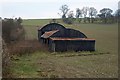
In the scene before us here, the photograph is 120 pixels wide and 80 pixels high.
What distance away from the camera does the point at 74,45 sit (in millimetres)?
31000

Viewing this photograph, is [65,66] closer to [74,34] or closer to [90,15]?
[74,34]

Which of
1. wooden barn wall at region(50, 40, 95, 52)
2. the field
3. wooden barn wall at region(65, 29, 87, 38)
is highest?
wooden barn wall at region(65, 29, 87, 38)

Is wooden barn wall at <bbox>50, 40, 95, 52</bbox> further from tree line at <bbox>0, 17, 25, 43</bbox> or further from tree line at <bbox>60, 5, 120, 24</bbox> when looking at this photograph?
tree line at <bbox>60, 5, 120, 24</bbox>

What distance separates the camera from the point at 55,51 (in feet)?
99.1

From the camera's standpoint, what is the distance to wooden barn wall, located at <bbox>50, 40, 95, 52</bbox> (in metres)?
30.6

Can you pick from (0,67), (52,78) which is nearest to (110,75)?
(52,78)

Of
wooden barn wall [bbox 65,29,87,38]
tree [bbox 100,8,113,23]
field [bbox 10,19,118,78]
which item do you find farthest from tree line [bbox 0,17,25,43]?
tree [bbox 100,8,113,23]

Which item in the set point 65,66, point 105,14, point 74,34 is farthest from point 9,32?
point 105,14

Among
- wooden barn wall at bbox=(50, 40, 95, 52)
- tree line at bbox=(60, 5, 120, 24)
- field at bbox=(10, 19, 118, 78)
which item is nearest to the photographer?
field at bbox=(10, 19, 118, 78)

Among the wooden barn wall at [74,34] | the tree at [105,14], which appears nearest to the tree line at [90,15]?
the tree at [105,14]

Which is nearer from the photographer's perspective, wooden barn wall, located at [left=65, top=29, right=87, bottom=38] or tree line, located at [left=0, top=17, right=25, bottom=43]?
tree line, located at [left=0, top=17, right=25, bottom=43]

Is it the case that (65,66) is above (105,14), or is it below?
below

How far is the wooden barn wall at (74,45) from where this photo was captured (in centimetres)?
3056

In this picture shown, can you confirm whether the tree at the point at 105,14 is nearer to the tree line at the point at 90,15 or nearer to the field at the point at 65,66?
the tree line at the point at 90,15
